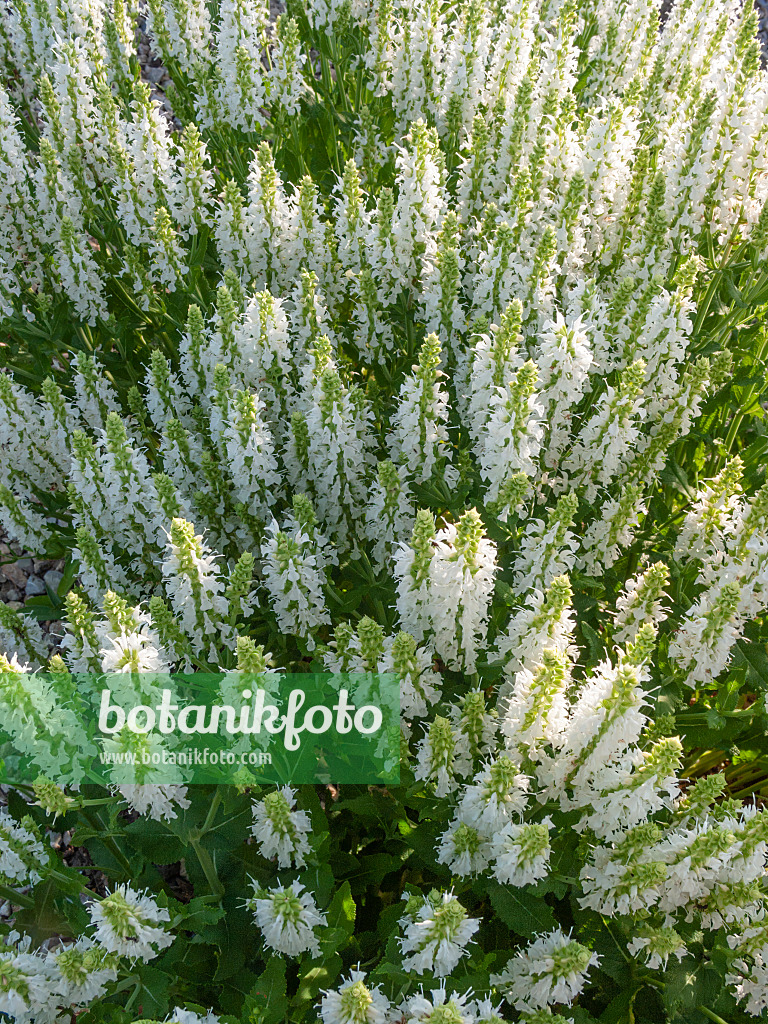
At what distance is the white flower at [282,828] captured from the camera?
263 centimetres

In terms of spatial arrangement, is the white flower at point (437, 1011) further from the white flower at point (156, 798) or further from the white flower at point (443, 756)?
the white flower at point (156, 798)

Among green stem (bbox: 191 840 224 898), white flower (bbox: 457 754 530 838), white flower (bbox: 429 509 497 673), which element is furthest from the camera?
green stem (bbox: 191 840 224 898)

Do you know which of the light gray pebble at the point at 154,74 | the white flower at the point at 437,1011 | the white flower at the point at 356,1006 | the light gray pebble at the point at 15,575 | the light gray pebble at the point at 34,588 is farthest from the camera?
the light gray pebble at the point at 154,74

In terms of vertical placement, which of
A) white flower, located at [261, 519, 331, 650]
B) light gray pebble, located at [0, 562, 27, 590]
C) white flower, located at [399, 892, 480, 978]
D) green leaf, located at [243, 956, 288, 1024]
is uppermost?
white flower, located at [261, 519, 331, 650]

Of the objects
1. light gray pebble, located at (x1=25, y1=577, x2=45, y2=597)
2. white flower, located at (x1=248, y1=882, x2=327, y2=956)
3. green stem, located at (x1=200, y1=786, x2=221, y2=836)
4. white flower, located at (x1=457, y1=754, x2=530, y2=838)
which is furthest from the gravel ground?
white flower, located at (x1=457, y1=754, x2=530, y2=838)

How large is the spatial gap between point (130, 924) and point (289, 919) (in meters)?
0.48

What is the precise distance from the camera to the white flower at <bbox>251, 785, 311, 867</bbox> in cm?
263

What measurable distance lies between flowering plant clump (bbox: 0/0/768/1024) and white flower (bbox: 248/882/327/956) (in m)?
0.01

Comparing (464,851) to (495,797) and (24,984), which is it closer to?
(495,797)

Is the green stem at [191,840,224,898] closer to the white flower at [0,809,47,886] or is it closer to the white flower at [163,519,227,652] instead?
the white flower at [0,809,47,886]

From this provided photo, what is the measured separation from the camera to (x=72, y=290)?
4516 mm

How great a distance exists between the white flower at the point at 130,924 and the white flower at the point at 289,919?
12.6 inches

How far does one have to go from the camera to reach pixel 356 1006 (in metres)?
2.22

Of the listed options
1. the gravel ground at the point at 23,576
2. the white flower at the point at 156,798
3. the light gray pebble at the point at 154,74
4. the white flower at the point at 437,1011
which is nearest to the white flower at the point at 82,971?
the white flower at the point at 156,798
